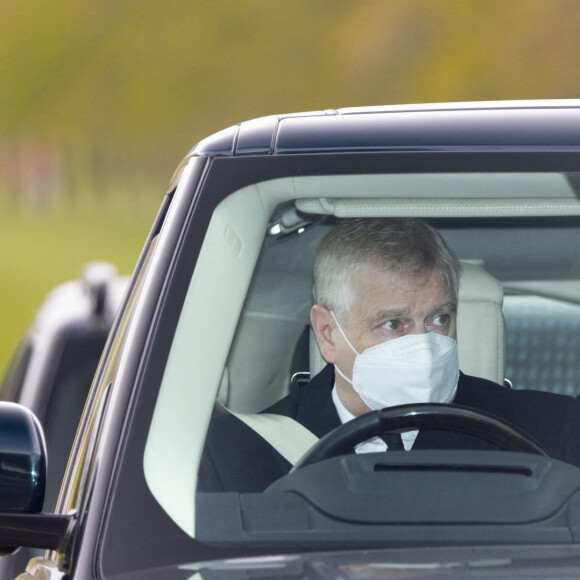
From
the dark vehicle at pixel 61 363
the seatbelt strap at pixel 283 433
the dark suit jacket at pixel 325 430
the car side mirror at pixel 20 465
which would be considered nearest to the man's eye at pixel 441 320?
the dark suit jacket at pixel 325 430

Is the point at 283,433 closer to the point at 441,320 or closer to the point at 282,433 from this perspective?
the point at 282,433

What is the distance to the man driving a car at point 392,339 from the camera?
2.34 metres

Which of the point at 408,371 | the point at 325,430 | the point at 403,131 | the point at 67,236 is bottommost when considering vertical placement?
the point at 67,236

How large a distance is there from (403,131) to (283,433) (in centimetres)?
56

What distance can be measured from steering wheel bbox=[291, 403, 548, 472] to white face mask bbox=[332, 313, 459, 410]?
388 millimetres

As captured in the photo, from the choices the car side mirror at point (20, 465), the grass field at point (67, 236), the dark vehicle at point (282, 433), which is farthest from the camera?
the grass field at point (67, 236)

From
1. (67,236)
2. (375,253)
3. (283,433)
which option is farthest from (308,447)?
(67,236)

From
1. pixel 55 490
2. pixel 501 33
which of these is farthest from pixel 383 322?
pixel 501 33

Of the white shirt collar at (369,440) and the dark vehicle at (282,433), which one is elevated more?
the dark vehicle at (282,433)

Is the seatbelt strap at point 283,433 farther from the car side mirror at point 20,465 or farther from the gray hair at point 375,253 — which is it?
the car side mirror at point 20,465

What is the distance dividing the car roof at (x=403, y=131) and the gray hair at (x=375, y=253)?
0.33 m

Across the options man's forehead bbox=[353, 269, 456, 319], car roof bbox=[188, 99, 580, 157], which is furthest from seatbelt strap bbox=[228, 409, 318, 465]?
car roof bbox=[188, 99, 580, 157]

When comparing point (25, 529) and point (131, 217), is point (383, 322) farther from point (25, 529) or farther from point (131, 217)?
point (131, 217)

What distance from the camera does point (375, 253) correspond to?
2.40 meters
